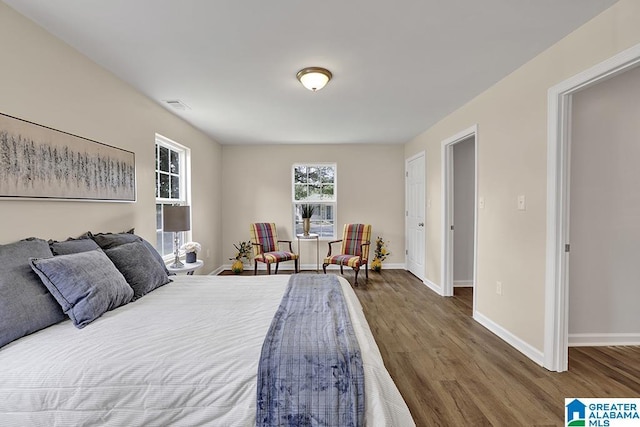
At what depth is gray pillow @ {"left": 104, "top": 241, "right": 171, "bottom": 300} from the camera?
2.08 meters

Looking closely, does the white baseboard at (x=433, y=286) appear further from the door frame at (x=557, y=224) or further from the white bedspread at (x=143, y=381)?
the white bedspread at (x=143, y=381)

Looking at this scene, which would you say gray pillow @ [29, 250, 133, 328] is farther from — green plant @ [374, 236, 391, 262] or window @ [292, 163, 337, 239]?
green plant @ [374, 236, 391, 262]

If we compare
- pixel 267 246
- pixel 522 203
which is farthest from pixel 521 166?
pixel 267 246

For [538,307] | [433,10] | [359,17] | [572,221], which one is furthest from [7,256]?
[572,221]

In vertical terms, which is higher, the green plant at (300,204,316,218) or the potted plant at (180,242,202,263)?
the green plant at (300,204,316,218)

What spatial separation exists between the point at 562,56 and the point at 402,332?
2567 mm

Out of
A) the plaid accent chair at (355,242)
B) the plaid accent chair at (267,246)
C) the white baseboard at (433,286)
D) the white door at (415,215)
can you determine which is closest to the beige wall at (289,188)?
the white door at (415,215)

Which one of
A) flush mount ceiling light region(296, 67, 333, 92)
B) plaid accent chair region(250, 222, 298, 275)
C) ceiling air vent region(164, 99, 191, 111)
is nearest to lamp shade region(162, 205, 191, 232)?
ceiling air vent region(164, 99, 191, 111)

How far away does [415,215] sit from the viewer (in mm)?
5211

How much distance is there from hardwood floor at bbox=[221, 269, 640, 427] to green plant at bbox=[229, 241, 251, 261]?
119 inches

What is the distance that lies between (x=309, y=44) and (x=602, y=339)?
3.45 metres

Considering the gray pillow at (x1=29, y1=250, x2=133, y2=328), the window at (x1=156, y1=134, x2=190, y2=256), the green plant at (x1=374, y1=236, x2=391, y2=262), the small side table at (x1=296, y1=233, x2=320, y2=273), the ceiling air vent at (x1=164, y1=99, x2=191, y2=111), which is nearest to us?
the gray pillow at (x1=29, y1=250, x2=133, y2=328)

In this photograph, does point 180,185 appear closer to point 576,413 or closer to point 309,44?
point 309,44

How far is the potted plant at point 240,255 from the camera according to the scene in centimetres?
533
